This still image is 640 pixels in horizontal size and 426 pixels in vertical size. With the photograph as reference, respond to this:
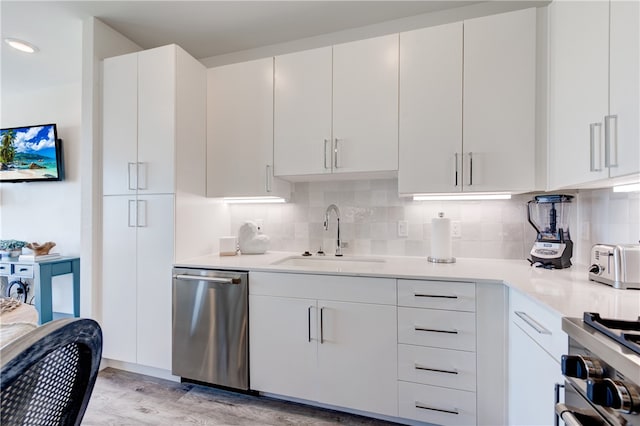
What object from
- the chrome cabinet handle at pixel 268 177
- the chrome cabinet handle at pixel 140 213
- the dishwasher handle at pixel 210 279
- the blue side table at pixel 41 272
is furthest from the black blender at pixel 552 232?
the blue side table at pixel 41 272

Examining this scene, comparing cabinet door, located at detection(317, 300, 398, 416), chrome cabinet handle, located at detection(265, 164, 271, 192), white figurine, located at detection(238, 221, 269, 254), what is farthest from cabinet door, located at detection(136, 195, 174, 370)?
cabinet door, located at detection(317, 300, 398, 416)

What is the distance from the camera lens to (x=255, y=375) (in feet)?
6.20

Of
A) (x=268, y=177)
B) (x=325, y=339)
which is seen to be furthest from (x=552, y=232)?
(x=268, y=177)

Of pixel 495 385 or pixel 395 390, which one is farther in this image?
pixel 395 390

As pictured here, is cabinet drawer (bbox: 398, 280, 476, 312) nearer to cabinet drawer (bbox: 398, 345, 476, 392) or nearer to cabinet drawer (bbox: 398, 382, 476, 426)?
cabinet drawer (bbox: 398, 345, 476, 392)

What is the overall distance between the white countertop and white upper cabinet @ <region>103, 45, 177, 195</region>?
73 cm

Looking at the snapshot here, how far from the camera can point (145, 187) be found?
2.15 metres

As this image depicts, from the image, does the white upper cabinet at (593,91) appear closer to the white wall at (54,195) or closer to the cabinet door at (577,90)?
the cabinet door at (577,90)

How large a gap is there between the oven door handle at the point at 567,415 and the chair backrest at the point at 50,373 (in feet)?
3.77

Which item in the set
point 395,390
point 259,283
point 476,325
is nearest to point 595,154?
point 476,325

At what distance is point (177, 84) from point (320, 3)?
1182mm

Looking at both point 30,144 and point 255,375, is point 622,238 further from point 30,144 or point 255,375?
point 30,144

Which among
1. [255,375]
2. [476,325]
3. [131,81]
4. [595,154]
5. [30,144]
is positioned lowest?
[255,375]

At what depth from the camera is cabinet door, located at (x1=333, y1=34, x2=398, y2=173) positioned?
6.44 ft
